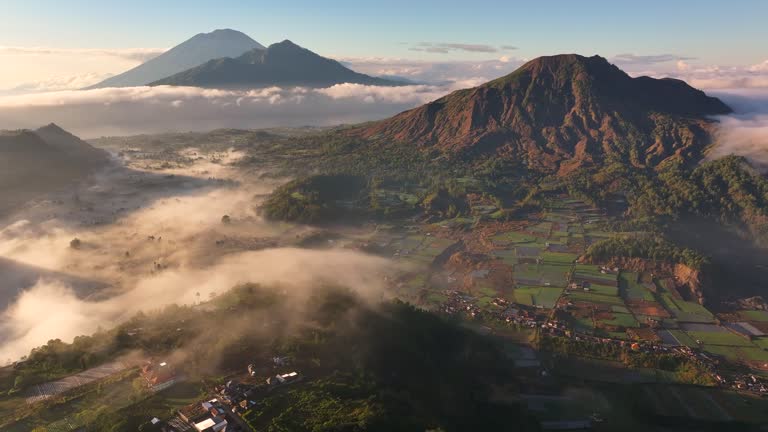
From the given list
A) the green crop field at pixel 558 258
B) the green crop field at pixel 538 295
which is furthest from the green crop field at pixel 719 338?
the green crop field at pixel 558 258

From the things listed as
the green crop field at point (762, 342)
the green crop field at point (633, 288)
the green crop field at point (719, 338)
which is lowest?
the green crop field at point (762, 342)

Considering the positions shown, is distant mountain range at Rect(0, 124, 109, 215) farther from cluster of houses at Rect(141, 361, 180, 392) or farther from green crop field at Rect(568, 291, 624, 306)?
green crop field at Rect(568, 291, 624, 306)

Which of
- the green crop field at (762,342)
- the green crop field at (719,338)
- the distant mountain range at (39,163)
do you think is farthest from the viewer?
the distant mountain range at (39,163)

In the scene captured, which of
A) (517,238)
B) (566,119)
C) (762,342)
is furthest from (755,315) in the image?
(566,119)

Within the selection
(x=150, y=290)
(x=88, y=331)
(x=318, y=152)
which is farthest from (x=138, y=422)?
(x=318, y=152)

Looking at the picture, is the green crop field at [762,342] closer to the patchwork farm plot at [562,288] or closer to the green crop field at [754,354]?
the patchwork farm plot at [562,288]

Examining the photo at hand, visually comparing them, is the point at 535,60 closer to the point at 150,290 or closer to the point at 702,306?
the point at 702,306
